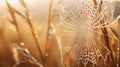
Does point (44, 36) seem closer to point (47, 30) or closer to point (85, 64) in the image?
point (47, 30)

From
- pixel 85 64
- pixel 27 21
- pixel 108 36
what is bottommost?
pixel 85 64

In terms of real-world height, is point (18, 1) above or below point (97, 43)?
above


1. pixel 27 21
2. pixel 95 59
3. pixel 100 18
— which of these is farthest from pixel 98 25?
pixel 27 21

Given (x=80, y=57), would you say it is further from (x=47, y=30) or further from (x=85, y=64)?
(x=47, y=30)

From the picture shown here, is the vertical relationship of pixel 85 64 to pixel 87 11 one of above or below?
below

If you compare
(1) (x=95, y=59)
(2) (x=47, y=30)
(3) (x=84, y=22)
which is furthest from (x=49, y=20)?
(1) (x=95, y=59)
